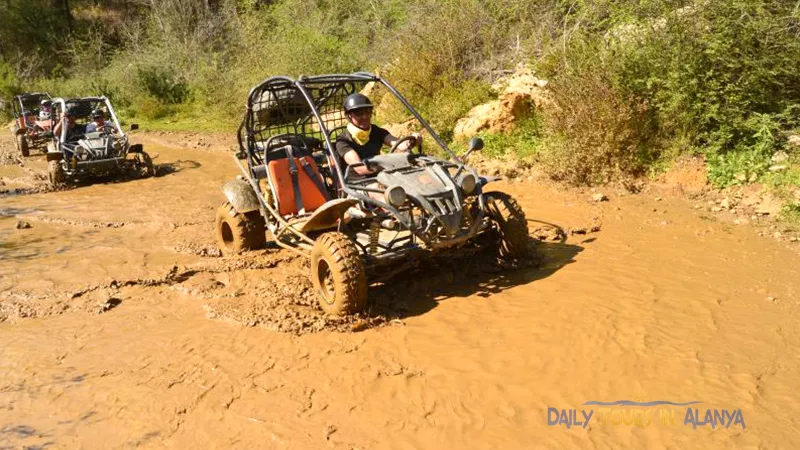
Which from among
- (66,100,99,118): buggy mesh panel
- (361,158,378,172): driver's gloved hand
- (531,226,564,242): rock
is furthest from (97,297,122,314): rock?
(66,100,99,118): buggy mesh panel

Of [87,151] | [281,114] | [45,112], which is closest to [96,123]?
[87,151]

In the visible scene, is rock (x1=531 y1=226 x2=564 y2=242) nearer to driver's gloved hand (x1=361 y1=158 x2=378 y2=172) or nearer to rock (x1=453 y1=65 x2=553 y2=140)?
driver's gloved hand (x1=361 y1=158 x2=378 y2=172)

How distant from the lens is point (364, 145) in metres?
6.00

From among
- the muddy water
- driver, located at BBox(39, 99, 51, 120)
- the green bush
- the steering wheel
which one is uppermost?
the green bush

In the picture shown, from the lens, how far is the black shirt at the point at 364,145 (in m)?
5.75

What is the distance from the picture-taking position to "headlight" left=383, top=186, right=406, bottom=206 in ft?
15.4

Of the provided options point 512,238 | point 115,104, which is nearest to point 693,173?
point 512,238

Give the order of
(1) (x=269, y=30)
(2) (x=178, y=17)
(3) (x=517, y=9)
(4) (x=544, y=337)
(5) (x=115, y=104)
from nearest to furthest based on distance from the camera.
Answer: (4) (x=544, y=337), (3) (x=517, y=9), (1) (x=269, y=30), (5) (x=115, y=104), (2) (x=178, y=17)

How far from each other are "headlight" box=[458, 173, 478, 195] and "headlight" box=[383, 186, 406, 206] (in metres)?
0.59

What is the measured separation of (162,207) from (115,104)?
16.0m

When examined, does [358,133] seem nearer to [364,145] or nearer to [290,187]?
[364,145]

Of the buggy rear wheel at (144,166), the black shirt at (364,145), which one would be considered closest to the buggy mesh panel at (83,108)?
the buggy rear wheel at (144,166)

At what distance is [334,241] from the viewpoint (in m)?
4.76

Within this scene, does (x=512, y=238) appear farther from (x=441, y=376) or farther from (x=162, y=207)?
(x=162, y=207)
